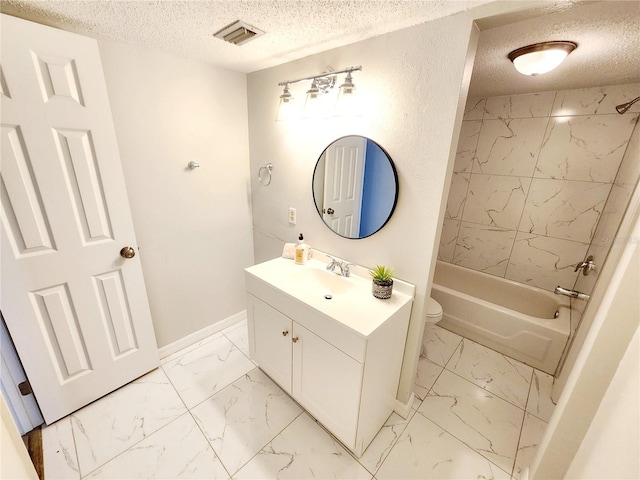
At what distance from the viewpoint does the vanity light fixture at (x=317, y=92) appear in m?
1.36

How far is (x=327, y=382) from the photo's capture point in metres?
1.36

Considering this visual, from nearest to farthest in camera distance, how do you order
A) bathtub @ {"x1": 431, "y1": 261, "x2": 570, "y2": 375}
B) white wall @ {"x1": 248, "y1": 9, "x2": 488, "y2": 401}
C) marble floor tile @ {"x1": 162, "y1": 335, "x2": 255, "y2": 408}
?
1. white wall @ {"x1": 248, "y1": 9, "x2": 488, "y2": 401}
2. marble floor tile @ {"x1": 162, "y1": 335, "x2": 255, "y2": 408}
3. bathtub @ {"x1": 431, "y1": 261, "x2": 570, "y2": 375}

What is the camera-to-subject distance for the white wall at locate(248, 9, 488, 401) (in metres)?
1.14

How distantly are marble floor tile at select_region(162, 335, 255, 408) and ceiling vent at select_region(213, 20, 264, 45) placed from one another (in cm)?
208

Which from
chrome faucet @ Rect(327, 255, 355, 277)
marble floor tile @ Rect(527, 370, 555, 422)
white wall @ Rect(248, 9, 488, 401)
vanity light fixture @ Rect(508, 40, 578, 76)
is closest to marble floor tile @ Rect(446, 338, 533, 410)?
marble floor tile @ Rect(527, 370, 555, 422)

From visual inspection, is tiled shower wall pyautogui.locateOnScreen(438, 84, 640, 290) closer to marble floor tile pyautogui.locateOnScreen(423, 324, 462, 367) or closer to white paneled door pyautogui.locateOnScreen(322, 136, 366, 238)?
marble floor tile pyautogui.locateOnScreen(423, 324, 462, 367)

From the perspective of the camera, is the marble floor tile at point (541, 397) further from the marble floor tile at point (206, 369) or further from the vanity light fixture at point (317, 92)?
the vanity light fixture at point (317, 92)

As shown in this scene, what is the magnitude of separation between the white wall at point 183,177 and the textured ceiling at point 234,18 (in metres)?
0.20

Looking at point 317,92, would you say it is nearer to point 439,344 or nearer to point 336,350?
point 336,350

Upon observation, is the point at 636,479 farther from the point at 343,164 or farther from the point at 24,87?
the point at 24,87

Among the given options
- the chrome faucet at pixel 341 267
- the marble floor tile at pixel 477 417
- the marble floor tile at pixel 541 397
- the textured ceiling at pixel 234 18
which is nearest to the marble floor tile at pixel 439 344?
the marble floor tile at pixel 477 417

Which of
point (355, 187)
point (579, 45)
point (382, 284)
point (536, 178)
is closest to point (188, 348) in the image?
point (382, 284)

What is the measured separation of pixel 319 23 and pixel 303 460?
2157mm

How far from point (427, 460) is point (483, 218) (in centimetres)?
219
